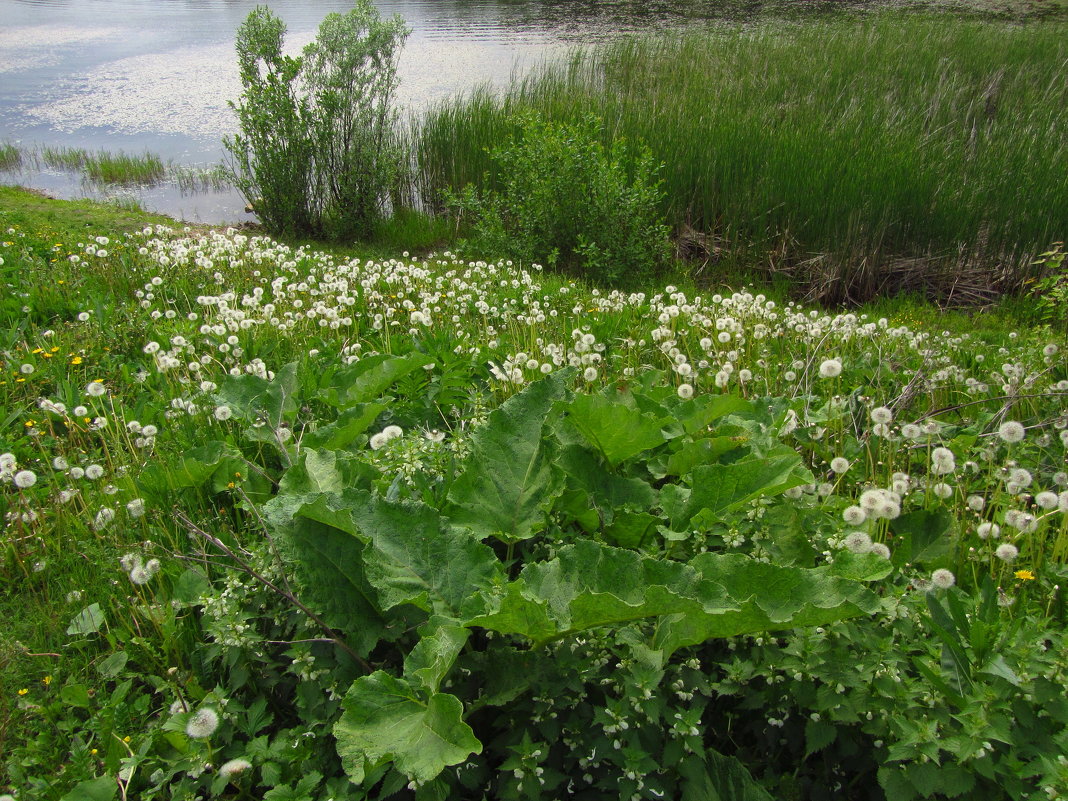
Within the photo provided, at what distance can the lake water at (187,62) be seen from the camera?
16031mm

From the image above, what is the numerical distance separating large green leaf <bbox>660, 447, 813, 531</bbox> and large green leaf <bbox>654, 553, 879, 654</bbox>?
365 mm

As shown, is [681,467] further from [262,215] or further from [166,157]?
[166,157]

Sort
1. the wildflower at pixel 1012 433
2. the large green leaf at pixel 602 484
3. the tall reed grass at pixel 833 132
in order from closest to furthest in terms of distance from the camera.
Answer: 1. the large green leaf at pixel 602 484
2. the wildflower at pixel 1012 433
3. the tall reed grass at pixel 833 132

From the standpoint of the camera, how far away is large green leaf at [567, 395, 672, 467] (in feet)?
7.50

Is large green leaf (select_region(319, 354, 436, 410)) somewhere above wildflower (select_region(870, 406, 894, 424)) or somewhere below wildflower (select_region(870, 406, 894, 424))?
below

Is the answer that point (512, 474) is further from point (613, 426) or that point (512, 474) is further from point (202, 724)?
point (202, 724)

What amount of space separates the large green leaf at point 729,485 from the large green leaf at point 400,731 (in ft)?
3.18

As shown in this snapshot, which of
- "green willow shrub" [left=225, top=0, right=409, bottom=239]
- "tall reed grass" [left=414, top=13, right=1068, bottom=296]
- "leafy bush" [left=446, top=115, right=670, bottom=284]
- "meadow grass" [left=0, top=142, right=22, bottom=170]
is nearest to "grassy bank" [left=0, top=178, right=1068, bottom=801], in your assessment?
"leafy bush" [left=446, top=115, right=670, bottom=284]

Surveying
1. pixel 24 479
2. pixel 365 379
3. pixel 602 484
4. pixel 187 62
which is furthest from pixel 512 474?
pixel 187 62

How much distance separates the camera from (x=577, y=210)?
8.99 metres

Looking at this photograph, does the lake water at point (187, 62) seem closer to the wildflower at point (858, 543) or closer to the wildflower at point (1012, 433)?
the wildflower at point (1012, 433)

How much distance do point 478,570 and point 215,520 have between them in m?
1.45

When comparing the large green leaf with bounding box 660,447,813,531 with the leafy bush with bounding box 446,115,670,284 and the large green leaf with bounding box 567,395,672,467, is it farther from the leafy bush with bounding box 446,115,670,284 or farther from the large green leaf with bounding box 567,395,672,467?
the leafy bush with bounding box 446,115,670,284

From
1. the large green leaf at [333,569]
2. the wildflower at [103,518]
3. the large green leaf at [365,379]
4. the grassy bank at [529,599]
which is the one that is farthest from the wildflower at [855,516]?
the wildflower at [103,518]
